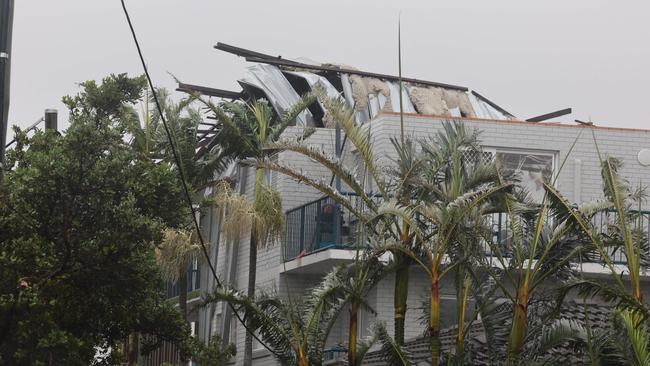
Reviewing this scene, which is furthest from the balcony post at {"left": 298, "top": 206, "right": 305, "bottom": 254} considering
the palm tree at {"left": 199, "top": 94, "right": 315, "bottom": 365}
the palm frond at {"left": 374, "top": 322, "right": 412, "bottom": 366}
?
the palm frond at {"left": 374, "top": 322, "right": 412, "bottom": 366}

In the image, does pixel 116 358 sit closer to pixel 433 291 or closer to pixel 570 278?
pixel 433 291

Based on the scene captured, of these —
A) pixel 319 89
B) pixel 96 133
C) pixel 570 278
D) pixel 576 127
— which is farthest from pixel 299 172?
pixel 576 127

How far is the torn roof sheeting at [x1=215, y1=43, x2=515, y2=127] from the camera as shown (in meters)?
31.9

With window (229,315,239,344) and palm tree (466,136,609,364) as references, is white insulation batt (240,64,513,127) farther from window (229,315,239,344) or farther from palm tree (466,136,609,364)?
palm tree (466,136,609,364)

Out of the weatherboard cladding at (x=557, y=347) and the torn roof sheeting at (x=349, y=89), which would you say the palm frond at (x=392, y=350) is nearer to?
the weatherboard cladding at (x=557, y=347)

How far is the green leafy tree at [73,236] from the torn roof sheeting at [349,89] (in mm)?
12278

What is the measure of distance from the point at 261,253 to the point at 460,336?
A: 45.9 ft

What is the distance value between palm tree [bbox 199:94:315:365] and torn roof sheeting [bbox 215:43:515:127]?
13.7 ft

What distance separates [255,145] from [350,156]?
3179mm

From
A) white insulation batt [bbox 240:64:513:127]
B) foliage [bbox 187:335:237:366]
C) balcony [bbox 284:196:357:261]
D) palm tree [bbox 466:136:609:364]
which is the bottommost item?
foliage [bbox 187:335:237:366]

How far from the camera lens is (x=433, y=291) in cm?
1656

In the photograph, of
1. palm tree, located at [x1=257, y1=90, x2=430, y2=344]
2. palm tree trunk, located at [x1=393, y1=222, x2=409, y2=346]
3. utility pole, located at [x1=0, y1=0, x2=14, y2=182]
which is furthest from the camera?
palm tree trunk, located at [x1=393, y1=222, x2=409, y2=346]

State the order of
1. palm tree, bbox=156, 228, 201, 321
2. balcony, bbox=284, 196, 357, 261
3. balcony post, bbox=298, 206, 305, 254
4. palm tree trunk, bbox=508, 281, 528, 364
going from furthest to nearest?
palm tree, bbox=156, 228, 201, 321 → balcony post, bbox=298, 206, 305, 254 → balcony, bbox=284, 196, 357, 261 → palm tree trunk, bbox=508, 281, 528, 364

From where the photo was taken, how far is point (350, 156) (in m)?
29.5
